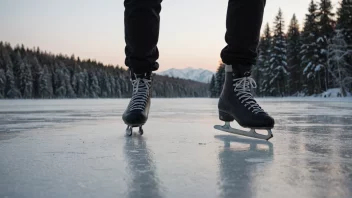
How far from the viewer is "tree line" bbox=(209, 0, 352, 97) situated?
25.6 meters

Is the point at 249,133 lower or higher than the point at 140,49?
lower

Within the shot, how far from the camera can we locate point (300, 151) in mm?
1225

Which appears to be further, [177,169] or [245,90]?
[245,90]

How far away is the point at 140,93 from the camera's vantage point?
1.92m

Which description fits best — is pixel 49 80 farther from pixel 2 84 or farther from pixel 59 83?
pixel 2 84

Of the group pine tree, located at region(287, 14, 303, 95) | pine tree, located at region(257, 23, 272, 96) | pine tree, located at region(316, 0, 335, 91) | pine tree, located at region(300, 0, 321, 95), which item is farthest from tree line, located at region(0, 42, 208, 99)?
pine tree, located at region(316, 0, 335, 91)

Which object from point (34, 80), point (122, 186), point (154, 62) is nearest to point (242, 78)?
point (154, 62)

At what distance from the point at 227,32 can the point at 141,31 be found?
1.64 feet

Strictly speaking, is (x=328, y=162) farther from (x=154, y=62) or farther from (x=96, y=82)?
(x=96, y=82)

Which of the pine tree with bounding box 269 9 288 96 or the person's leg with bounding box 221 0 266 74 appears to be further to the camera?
the pine tree with bounding box 269 9 288 96

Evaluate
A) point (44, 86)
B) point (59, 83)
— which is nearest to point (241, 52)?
point (44, 86)

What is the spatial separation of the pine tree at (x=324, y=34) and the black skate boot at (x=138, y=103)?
2870cm

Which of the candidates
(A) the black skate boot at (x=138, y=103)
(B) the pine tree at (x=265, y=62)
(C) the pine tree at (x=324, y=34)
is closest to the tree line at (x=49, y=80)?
(B) the pine tree at (x=265, y=62)

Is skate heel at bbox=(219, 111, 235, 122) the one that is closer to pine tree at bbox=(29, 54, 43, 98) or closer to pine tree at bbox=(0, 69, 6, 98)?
pine tree at bbox=(0, 69, 6, 98)
